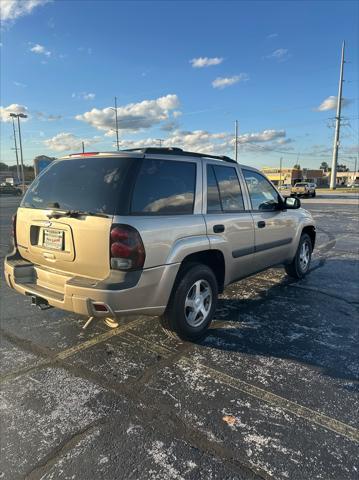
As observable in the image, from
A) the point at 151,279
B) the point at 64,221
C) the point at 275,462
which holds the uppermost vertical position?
the point at 64,221

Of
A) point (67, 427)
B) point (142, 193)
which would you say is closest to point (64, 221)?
point (142, 193)

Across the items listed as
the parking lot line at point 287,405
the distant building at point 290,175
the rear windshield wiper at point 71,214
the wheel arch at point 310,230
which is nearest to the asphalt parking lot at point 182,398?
the parking lot line at point 287,405

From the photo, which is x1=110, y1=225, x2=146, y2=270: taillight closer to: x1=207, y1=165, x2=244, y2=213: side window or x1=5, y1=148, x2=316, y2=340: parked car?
x1=5, y1=148, x2=316, y2=340: parked car

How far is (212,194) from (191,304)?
1222mm

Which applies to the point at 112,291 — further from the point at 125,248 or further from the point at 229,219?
the point at 229,219

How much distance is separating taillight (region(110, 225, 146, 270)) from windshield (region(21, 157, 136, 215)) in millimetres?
193

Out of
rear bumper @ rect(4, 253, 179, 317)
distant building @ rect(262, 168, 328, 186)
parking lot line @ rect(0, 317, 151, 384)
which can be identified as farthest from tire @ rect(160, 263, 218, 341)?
distant building @ rect(262, 168, 328, 186)

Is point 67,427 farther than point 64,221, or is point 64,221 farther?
point 64,221

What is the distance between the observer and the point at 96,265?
3.18 metres

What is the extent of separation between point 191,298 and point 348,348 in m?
1.67

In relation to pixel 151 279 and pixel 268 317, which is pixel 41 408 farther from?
pixel 268 317

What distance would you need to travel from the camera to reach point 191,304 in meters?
3.78

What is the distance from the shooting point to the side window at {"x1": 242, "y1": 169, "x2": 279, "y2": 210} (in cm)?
486

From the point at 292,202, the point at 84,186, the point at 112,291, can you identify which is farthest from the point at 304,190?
the point at 112,291
